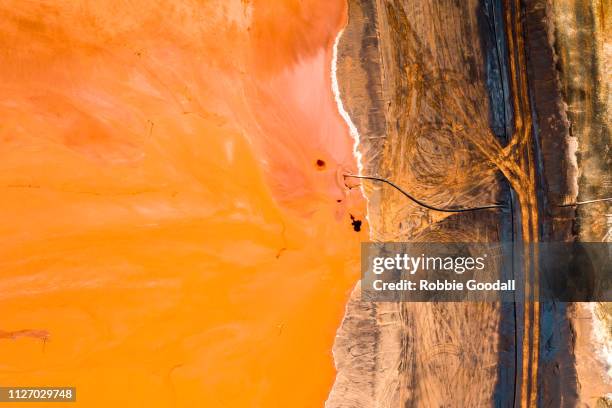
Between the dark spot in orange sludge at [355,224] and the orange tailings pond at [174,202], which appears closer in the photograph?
the orange tailings pond at [174,202]

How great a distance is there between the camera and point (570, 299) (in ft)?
9.91

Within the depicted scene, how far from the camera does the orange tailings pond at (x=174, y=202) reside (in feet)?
8.97

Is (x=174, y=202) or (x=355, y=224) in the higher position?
(x=174, y=202)

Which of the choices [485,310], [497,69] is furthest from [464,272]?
[497,69]

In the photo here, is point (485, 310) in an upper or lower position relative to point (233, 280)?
lower

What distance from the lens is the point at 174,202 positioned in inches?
111

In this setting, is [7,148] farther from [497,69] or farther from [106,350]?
[497,69]

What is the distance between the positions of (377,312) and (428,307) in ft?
1.33

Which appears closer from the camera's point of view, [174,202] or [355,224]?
[174,202]

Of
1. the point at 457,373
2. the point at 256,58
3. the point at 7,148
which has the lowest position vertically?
the point at 457,373

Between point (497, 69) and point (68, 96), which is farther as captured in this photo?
point (497, 69)

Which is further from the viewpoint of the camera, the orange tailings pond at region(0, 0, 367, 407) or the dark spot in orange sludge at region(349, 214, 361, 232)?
the dark spot in orange sludge at region(349, 214, 361, 232)

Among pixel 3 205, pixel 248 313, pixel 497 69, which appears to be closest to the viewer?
pixel 3 205

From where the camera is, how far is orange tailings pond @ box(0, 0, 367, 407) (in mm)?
2734
